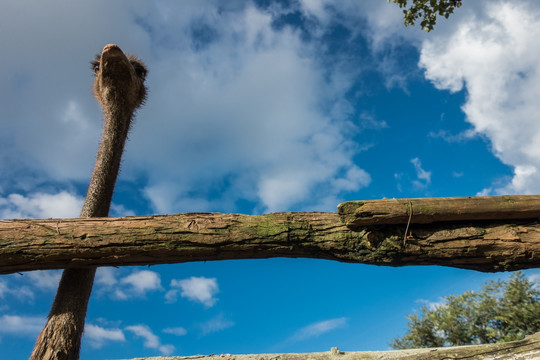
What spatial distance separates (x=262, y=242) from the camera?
13.3 ft

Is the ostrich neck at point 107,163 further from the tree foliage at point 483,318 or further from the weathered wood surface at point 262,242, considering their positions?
the tree foliage at point 483,318

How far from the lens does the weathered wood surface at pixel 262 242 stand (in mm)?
4031

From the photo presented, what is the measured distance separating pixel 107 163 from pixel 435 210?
477 cm

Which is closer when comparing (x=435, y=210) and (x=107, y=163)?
(x=435, y=210)

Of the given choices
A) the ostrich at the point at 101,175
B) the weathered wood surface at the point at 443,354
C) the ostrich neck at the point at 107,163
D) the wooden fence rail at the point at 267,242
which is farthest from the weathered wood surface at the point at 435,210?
the ostrich neck at the point at 107,163

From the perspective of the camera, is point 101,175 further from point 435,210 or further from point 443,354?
point 443,354

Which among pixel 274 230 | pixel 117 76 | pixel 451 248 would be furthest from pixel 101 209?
pixel 451 248

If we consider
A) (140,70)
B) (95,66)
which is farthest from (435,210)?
(95,66)

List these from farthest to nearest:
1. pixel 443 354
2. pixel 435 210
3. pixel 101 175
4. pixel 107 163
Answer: pixel 107 163 < pixel 101 175 < pixel 435 210 < pixel 443 354

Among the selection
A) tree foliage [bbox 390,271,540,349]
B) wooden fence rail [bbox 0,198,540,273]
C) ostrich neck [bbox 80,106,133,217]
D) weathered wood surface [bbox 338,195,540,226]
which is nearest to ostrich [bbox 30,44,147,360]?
ostrich neck [bbox 80,106,133,217]

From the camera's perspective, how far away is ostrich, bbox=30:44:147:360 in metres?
4.42

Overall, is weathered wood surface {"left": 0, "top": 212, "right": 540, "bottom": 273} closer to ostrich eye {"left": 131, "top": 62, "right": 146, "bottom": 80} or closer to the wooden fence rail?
the wooden fence rail

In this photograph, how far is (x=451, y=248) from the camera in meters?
4.02

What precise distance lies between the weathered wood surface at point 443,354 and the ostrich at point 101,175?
1564 millimetres
